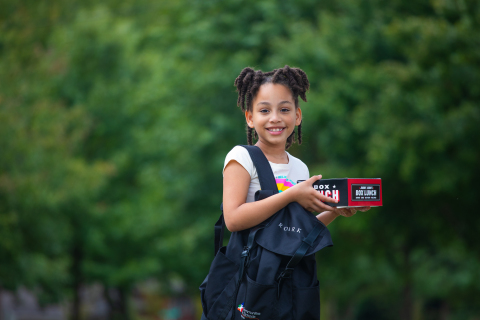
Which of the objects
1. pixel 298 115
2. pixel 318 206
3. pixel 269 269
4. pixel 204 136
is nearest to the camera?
pixel 269 269

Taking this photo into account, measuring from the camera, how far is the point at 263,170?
2.65 metres

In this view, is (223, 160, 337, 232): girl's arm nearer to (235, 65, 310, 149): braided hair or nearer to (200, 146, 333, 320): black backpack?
(200, 146, 333, 320): black backpack

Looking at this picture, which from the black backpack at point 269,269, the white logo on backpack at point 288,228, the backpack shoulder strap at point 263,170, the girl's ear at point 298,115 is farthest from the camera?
the girl's ear at point 298,115

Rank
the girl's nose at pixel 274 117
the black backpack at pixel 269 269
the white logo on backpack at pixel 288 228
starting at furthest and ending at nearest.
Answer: the girl's nose at pixel 274 117 < the white logo on backpack at pixel 288 228 < the black backpack at pixel 269 269

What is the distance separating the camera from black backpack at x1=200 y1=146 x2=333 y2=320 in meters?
2.41

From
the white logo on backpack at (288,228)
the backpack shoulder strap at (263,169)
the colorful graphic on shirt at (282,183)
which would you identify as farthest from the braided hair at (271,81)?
the white logo on backpack at (288,228)

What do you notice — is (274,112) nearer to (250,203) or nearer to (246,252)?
(250,203)

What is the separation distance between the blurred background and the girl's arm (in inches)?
257

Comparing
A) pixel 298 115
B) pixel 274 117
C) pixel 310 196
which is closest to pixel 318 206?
pixel 310 196

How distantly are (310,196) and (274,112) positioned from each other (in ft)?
1.67

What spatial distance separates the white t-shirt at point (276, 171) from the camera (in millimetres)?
2654

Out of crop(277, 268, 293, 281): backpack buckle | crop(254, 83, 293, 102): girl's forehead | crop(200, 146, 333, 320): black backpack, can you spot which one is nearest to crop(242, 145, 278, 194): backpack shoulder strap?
crop(200, 146, 333, 320): black backpack

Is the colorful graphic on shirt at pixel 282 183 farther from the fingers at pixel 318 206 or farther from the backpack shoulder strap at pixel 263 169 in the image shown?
the fingers at pixel 318 206

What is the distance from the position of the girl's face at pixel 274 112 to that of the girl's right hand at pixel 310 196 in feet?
1.20
